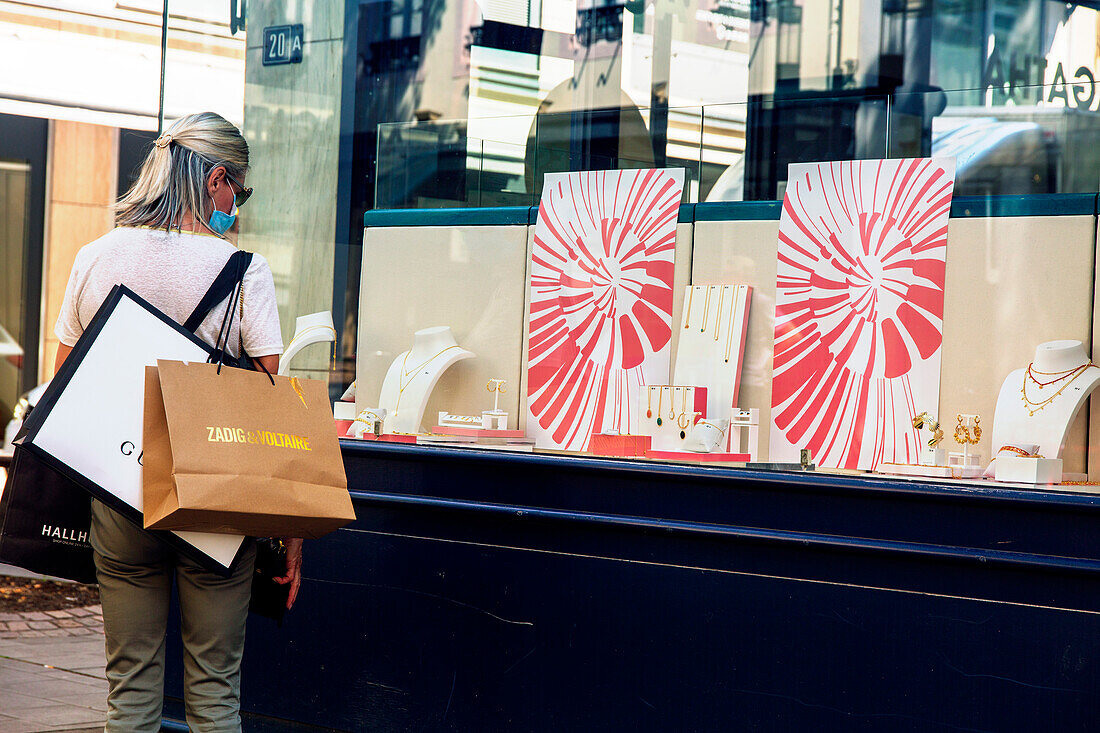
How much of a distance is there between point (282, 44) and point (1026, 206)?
244 centimetres

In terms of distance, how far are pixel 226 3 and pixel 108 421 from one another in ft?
8.27

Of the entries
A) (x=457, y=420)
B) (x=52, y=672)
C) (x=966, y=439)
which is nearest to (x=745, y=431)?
(x=966, y=439)

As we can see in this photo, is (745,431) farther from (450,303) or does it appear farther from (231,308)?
(231,308)

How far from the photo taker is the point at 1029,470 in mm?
2914

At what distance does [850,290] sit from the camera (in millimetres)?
3395

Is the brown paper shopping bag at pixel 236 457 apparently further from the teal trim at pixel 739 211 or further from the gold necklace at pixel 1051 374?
the gold necklace at pixel 1051 374

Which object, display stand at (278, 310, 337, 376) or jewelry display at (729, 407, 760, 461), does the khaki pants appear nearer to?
jewelry display at (729, 407, 760, 461)

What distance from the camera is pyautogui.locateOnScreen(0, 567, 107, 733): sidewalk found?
429cm

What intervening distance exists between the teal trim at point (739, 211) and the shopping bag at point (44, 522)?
1.76m

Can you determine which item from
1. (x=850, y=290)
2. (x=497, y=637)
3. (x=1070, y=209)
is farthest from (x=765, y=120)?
(x=497, y=637)

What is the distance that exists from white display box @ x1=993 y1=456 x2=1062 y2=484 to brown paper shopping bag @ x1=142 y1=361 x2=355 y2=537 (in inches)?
57.0

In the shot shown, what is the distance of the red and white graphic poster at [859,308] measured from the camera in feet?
10.7

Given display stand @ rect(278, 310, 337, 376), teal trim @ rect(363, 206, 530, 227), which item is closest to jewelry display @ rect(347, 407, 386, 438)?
display stand @ rect(278, 310, 337, 376)

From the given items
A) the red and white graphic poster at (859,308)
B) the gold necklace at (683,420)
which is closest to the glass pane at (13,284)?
the gold necklace at (683,420)
